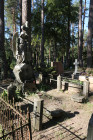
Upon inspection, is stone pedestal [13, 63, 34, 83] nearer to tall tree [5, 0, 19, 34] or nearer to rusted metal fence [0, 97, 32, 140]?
rusted metal fence [0, 97, 32, 140]

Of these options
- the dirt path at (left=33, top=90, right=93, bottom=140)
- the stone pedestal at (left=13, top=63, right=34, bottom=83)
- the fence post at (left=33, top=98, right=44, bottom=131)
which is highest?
the stone pedestal at (left=13, top=63, right=34, bottom=83)

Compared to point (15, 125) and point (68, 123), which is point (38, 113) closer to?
point (15, 125)

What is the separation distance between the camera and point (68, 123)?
407 centimetres

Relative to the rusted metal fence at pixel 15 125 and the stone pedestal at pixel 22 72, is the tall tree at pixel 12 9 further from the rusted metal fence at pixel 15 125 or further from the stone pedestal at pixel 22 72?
the rusted metal fence at pixel 15 125

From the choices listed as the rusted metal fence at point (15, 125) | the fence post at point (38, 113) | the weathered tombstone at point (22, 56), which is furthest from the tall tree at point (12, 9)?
the rusted metal fence at point (15, 125)

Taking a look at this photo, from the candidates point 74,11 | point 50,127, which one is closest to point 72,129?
point 50,127

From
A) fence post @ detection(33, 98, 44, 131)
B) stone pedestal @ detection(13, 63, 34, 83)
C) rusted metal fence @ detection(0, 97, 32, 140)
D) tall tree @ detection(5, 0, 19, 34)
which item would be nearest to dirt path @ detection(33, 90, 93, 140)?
fence post @ detection(33, 98, 44, 131)

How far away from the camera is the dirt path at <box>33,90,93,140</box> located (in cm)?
339

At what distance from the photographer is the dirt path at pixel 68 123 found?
3393mm

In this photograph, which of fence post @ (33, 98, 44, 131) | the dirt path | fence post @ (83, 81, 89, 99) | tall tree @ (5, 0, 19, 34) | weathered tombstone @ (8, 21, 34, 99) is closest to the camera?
the dirt path

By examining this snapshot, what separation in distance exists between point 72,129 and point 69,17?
709 inches

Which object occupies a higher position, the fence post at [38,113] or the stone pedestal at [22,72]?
the stone pedestal at [22,72]

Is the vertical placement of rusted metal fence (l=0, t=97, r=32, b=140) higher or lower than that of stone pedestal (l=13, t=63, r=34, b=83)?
lower

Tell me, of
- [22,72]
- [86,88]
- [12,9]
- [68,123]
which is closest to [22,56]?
[22,72]
